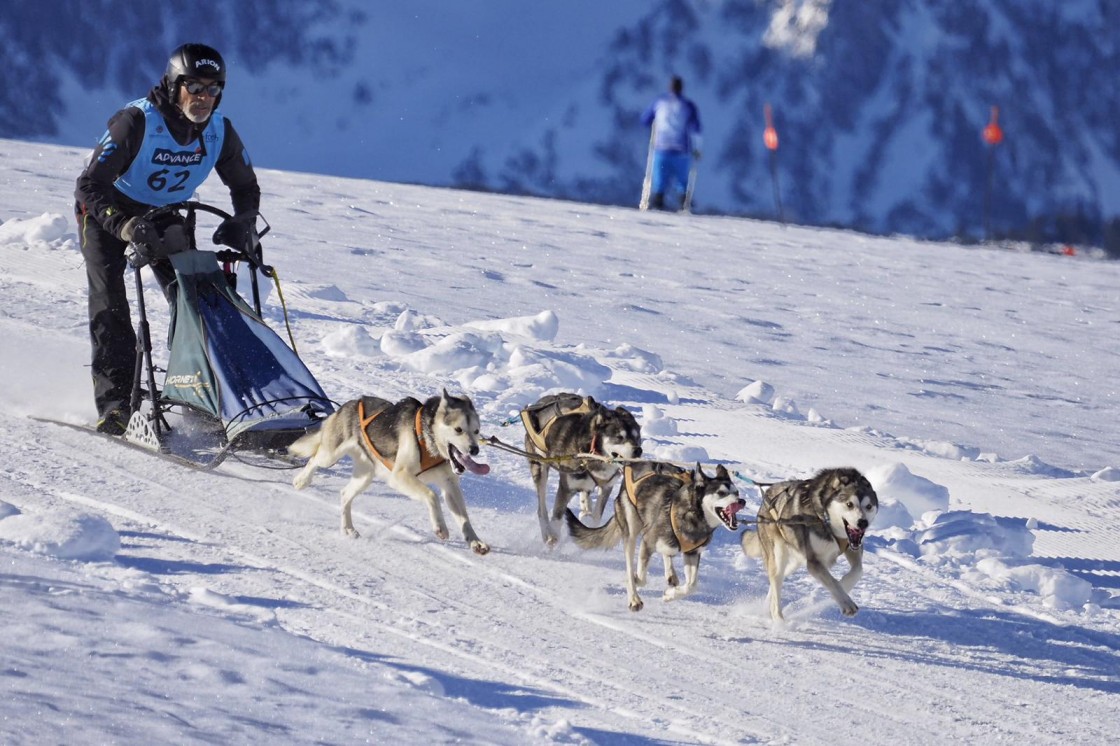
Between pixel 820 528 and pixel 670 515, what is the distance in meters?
0.53

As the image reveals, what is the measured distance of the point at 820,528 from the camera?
5012mm

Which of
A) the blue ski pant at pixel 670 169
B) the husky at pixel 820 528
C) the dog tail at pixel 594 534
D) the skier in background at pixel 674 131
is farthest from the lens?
the blue ski pant at pixel 670 169

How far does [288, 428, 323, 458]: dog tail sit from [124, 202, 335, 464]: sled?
5 centimetres

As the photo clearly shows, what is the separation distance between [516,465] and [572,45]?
28.6 metres

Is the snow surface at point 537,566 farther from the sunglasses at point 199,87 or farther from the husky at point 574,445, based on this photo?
the sunglasses at point 199,87

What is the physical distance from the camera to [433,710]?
13.1ft

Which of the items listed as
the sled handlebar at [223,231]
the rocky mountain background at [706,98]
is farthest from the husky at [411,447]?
the rocky mountain background at [706,98]

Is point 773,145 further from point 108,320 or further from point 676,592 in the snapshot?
point 676,592

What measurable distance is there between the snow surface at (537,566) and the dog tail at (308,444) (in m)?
0.20

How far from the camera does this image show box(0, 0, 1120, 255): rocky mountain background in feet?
100

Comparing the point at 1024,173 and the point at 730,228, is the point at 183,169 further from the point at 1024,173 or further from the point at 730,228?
the point at 1024,173

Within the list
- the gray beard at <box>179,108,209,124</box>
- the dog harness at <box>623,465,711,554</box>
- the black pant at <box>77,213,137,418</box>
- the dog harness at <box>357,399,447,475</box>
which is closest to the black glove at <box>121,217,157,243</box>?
the black pant at <box>77,213,137,418</box>

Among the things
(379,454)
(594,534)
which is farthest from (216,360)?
(594,534)

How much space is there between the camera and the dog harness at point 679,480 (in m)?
5.09
